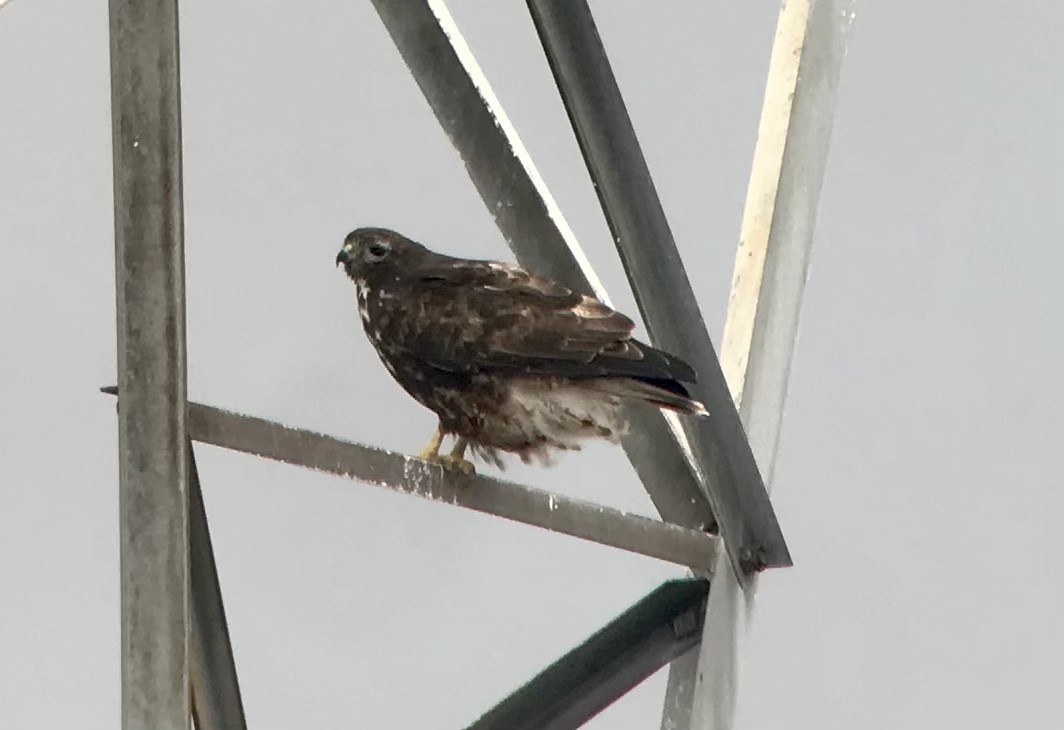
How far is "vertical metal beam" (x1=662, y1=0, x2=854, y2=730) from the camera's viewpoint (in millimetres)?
2871

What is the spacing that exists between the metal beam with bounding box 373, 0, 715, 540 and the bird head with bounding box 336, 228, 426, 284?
181 millimetres

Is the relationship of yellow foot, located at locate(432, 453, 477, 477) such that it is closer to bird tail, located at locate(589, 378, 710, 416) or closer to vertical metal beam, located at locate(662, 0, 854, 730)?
bird tail, located at locate(589, 378, 710, 416)

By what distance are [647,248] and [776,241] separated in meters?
0.64

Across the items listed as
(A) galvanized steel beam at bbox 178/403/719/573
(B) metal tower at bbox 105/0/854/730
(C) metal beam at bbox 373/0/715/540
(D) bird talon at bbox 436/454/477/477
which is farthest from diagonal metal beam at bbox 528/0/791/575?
(D) bird talon at bbox 436/454/477/477

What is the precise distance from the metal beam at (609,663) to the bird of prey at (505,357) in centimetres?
30

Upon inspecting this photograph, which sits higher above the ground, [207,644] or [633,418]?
[633,418]

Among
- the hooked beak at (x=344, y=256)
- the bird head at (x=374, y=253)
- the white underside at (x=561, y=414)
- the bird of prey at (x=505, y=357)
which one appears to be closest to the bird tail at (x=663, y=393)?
the bird of prey at (x=505, y=357)

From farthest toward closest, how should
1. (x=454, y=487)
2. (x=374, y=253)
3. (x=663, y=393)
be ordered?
(x=374, y=253), (x=454, y=487), (x=663, y=393)

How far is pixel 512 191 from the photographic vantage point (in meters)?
2.88

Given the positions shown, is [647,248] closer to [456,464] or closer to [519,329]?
[519,329]

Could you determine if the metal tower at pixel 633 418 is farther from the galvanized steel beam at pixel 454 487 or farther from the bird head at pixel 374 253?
the bird head at pixel 374 253

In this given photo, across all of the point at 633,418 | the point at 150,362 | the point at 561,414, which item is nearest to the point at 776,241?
the point at 633,418

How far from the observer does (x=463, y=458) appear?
2758mm

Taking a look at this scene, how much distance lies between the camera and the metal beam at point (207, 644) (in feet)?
7.46
